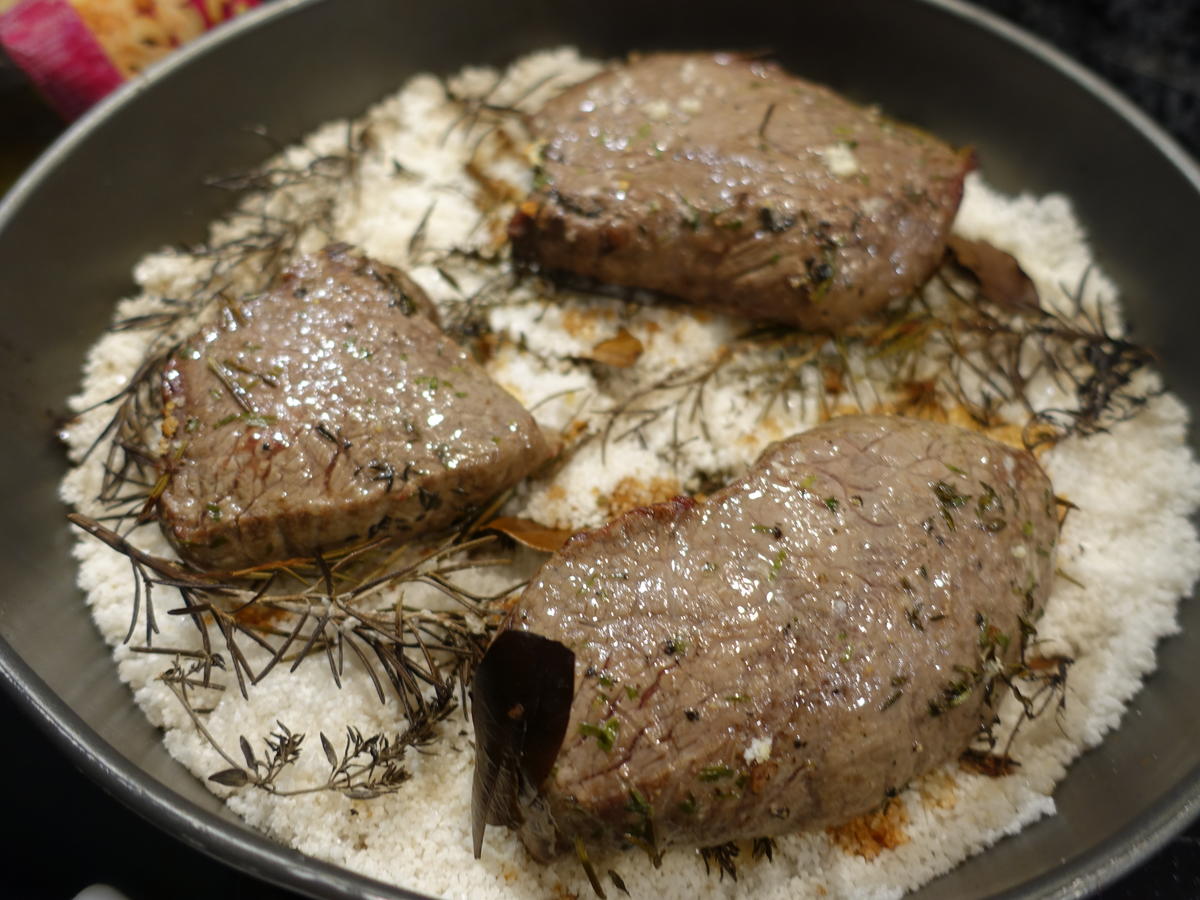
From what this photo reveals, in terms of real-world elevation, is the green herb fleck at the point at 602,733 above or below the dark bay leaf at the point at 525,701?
below

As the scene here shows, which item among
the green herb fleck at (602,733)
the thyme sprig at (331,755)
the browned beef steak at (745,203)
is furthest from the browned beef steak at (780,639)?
the browned beef steak at (745,203)

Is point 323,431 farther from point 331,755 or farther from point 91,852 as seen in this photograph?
point 91,852

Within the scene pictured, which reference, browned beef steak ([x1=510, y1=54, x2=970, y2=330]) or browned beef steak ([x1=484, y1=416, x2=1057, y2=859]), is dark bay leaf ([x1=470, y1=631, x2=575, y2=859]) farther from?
browned beef steak ([x1=510, y1=54, x2=970, y2=330])

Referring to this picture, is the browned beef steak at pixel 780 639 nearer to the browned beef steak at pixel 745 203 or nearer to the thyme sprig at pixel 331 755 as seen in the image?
the thyme sprig at pixel 331 755

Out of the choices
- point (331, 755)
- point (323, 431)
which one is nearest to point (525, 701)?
point (331, 755)

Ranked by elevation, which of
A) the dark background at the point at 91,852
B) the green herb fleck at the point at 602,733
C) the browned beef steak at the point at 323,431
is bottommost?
the dark background at the point at 91,852

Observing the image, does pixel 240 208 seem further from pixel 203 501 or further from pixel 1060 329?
pixel 1060 329

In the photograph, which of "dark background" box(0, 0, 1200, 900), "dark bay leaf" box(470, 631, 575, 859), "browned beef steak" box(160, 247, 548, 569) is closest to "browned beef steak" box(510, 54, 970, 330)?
"browned beef steak" box(160, 247, 548, 569)
